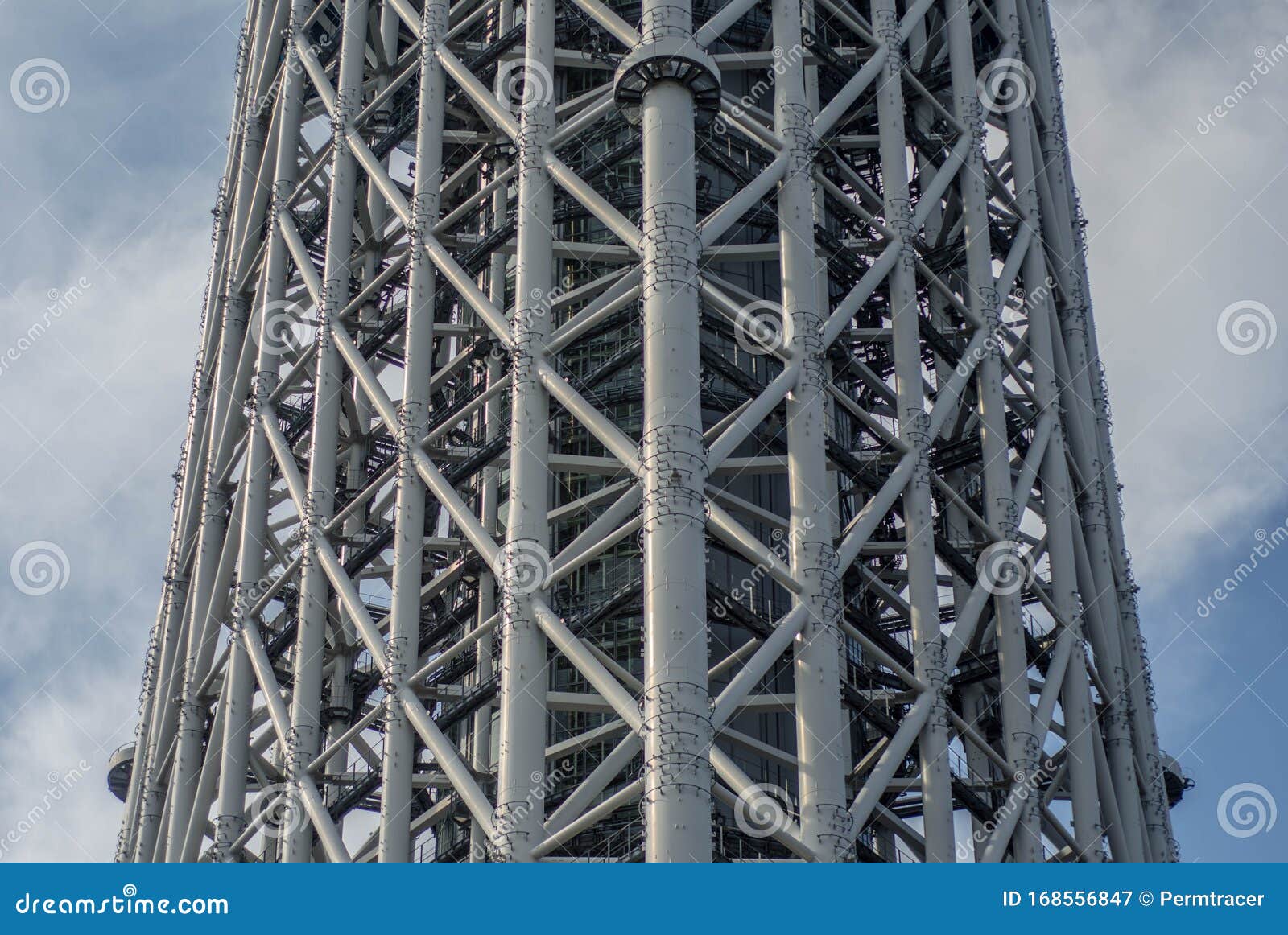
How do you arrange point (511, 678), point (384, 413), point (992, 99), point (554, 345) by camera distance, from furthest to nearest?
point (992, 99), point (384, 413), point (554, 345), point (511, 678)

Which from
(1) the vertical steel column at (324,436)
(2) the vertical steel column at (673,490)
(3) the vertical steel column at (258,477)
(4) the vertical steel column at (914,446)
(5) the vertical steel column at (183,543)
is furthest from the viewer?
(5) the vertical steel column at (183,543)

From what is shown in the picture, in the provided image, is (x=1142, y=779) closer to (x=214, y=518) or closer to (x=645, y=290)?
(x=645, y=290)

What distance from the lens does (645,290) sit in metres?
40.5

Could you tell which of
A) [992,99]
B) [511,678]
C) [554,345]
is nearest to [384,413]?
[554,345]

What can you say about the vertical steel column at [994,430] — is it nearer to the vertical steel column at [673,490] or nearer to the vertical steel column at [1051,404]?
the vertical steel column at [1051,404]

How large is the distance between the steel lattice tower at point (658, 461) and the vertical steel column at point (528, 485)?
8cm

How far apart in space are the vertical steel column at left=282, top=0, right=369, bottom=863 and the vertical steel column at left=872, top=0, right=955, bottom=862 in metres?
13.1

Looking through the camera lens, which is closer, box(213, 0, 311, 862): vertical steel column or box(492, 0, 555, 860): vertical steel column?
box(492, 0, 555, 860): vertical steel column

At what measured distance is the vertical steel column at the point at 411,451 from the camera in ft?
136

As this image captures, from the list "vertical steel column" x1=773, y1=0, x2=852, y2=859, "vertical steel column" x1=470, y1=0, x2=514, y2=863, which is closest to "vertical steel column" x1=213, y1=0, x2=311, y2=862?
"vertical steel column" x1=470, y1=0, x2=514, y2=863

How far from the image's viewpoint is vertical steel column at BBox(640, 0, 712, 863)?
117 ft

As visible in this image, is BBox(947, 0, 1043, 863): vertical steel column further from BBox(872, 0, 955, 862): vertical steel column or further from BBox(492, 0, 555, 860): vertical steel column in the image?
BBox(492, 0, 555, 860): vertical steel column

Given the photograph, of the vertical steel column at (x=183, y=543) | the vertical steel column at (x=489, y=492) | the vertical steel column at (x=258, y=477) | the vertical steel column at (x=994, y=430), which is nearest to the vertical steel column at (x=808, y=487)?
the vertical steel column at (x=994, y=430)

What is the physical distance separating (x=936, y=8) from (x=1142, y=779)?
20452 mm
